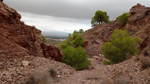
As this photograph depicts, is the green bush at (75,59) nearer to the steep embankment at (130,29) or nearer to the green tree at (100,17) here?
the steep embankment at (130,29)

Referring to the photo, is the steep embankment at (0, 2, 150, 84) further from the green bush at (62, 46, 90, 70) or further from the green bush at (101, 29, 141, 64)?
the green bush at (101, 29, 141, 64)

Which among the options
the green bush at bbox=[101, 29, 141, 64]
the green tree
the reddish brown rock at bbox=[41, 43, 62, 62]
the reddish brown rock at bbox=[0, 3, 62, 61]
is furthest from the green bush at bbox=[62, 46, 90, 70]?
the green tree

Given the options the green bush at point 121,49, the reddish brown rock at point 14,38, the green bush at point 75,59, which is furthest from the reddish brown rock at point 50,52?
the green bush at point 121,49

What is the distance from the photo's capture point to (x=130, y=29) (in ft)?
132

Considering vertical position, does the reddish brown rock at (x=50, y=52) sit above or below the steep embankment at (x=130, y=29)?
below

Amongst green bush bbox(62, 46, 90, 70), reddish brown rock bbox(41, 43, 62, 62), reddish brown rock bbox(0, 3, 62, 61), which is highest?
reddish brown rock bbox(0, 3, 62, 61)

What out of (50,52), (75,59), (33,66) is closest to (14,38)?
(33,66)

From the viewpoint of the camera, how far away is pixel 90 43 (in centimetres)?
4622

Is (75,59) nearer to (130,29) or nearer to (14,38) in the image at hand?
(14,38)

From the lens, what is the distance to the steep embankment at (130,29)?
36.8 m

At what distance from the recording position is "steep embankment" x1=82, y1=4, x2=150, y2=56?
1449 inches

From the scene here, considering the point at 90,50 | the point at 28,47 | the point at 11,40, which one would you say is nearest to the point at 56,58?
the point at 28,47

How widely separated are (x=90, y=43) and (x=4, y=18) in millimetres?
36833

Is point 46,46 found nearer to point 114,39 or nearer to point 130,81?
point 130,81
